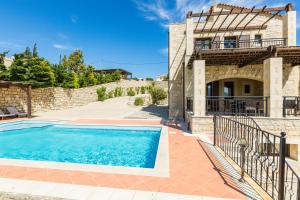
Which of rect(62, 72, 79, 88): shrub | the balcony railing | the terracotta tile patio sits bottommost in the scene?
the terracotta tile patio

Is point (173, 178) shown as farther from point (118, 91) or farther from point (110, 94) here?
point (118, 91)

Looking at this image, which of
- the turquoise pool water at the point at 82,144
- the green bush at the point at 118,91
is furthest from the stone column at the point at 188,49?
the green bush at the point at 118,91

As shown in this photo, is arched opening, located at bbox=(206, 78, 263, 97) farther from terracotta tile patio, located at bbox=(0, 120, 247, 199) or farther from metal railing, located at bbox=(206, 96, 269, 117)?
terracotta tile patio, located at bbox=(0, 120, 247, 199)

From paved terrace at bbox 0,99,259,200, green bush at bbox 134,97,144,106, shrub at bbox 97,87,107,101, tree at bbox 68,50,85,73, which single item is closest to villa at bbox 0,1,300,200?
paved terrace at bbox 0,99,259,200

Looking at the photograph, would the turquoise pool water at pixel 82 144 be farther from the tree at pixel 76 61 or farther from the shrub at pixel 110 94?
the tree at pixel 76 61

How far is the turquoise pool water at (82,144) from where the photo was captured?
6812mm

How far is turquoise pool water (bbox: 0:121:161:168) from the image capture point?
22.4 ft

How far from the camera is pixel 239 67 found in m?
13.6

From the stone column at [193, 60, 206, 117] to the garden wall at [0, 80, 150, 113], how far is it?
17338 millimetres

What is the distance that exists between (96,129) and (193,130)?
6.25 metres

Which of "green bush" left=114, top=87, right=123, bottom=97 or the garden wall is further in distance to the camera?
"green bush" left=114, top=87, right=123, bottom=97

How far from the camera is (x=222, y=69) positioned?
13867 mm

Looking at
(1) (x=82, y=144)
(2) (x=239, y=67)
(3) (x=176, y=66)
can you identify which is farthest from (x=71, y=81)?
(2) (x=239, y=67)

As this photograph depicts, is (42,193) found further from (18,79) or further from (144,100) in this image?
(144,100)
